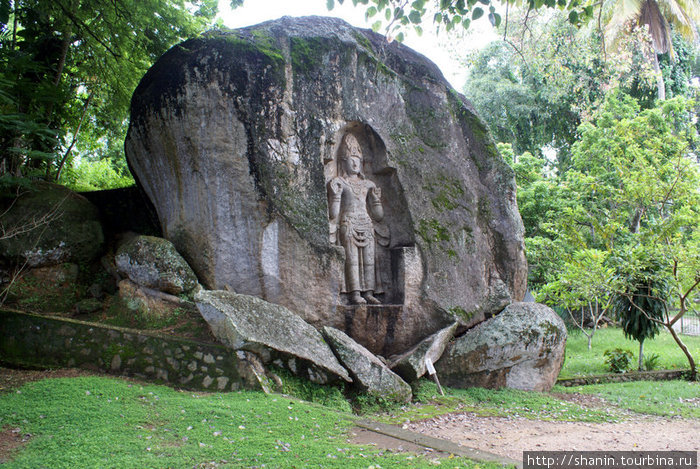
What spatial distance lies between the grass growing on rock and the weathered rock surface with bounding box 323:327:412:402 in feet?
3.62

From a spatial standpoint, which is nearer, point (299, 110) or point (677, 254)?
point (299, 110)

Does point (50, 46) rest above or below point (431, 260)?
above

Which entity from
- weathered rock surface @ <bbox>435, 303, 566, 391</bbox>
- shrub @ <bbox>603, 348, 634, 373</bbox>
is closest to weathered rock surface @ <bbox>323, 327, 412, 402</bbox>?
weathered rock surface @ <bbox>435, 303, 566, 391</bbox>

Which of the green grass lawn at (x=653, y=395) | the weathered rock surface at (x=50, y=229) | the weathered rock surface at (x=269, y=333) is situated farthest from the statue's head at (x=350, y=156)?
the green grass lawn at (x=653, y=395)

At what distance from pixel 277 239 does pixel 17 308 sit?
376cm

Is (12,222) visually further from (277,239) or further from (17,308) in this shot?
(277,239)

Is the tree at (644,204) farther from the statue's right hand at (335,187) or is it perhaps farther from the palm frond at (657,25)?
the statue's right hand at (335,187)

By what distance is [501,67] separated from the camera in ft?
84.6

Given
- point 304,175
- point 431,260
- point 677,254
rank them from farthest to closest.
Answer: point 677,254 → point 431,260 → point 304,175

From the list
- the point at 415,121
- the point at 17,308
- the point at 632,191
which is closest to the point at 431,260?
the point at 415,121

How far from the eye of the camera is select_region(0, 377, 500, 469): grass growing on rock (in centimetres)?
443

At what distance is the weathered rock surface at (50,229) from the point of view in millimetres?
7766

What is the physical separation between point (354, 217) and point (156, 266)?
11.1ft

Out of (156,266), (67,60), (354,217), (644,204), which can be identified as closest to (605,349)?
(644,204)
